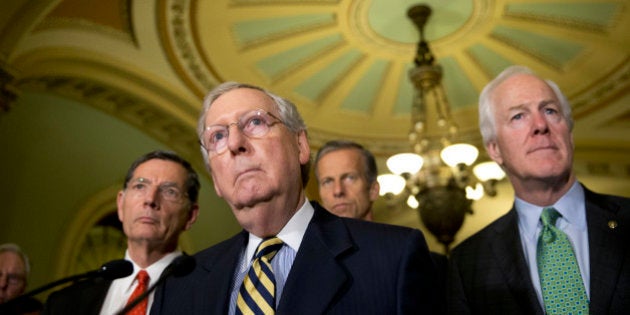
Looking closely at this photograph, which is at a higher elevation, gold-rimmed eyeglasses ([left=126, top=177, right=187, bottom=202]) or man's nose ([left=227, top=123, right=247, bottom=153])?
gold-rimmed eyeglasses ([left=126, top=177, right=187, bottom=202])

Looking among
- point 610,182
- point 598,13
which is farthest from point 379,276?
point 610,182

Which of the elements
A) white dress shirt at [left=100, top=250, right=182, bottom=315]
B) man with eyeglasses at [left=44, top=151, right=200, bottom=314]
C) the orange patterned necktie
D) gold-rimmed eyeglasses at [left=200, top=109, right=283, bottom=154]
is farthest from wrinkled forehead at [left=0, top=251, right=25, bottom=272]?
gold-rimmed eyeglasses at [left=200, top=109, right=283, bottom=154]

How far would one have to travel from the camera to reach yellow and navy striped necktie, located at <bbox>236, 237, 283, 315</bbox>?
142 cm

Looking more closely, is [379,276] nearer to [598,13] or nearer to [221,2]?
[221,2]

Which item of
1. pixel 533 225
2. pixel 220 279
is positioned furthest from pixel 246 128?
pixel 533 225

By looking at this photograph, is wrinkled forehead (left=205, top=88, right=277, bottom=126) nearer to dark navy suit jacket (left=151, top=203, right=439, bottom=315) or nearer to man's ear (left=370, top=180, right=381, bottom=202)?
dark navy suit jacket (left=151, top=203, right=439, bottom=315)

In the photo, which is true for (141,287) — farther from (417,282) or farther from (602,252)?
(602,252)

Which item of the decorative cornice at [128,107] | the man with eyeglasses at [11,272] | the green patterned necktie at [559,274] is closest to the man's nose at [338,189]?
the green patterned necktie at [559,274]

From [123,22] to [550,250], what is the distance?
14.3ft

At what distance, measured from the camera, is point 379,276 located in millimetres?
1394

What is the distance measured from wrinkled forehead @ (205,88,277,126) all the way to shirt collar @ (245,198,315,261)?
306 mm

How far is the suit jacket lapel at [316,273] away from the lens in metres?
1.36

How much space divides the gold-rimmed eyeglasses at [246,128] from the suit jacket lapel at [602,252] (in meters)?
0.96

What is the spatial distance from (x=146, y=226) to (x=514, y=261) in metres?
1.35
